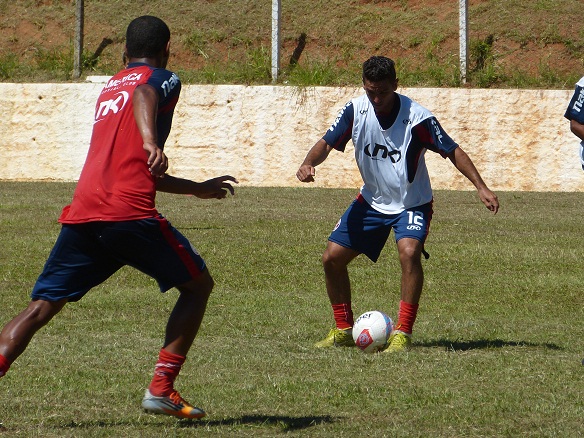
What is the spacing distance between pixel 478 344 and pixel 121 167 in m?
3.58

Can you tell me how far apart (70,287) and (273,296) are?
4836 mm

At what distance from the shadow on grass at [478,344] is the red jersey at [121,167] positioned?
318 cm

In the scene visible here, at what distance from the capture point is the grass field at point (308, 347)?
5395 millimetres

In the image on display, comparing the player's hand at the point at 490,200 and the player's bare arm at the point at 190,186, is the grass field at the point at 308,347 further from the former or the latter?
the player's bare arm at the point at 190,186

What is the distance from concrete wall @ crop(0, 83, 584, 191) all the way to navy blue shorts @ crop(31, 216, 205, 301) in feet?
59.0

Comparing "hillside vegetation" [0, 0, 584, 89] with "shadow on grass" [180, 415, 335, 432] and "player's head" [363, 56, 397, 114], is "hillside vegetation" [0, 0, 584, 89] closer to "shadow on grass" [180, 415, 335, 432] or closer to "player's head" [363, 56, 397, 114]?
"player's head" [363, 56, 397, 114]

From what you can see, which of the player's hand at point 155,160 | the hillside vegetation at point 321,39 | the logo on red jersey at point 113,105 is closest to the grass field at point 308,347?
the player's hand at point 155,160

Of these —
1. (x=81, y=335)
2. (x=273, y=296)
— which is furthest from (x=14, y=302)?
(x=273, y=296)

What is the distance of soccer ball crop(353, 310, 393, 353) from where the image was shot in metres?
7.45

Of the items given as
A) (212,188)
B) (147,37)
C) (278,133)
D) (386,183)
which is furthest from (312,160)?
(278,133)

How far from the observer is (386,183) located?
7.70 m

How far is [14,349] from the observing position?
498 cm

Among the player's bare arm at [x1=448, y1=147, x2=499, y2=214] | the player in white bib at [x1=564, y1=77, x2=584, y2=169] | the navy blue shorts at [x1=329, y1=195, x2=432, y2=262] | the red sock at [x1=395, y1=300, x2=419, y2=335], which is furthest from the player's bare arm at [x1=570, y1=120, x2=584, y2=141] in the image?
the red sock at [x1=395, y1=300, x2=419, y2=335]

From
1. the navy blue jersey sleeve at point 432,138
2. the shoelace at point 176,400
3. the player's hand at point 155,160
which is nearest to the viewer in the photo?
the player's hand at point 155,160
